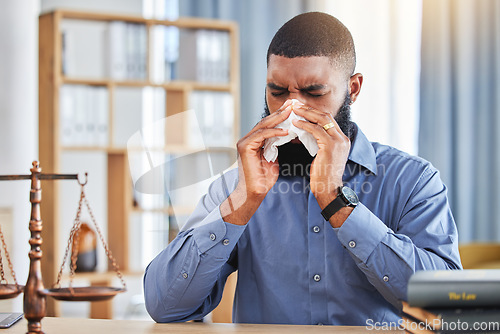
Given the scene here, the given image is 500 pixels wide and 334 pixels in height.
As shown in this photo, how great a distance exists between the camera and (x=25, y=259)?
3.03 meters

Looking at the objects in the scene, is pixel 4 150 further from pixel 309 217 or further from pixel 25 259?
pixel 309 217

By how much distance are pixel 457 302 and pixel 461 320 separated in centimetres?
2

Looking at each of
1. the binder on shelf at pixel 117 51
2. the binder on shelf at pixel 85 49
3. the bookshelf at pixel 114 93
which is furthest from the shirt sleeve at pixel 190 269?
the binder on shelf at pixel 85 49

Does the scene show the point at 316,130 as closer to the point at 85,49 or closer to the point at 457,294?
the point at 457,294

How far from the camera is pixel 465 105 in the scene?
300 centimetres

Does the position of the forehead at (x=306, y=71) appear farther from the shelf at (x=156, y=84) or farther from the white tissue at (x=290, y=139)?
the shelf at (x=156, y=84)

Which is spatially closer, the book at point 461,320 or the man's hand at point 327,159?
the book at point 461,320

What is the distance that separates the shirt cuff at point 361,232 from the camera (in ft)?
3.40

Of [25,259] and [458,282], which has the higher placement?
[458,282]

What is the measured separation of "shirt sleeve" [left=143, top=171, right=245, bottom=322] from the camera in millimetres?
1102

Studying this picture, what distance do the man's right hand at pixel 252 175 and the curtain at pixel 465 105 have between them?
2.11 m

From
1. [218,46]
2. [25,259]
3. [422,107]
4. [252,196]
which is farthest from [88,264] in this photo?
[252,196]

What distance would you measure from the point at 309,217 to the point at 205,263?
0.25 meters

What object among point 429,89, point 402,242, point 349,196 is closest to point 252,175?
point 349,196
